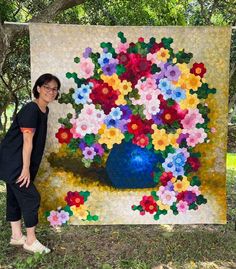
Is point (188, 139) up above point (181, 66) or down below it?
below

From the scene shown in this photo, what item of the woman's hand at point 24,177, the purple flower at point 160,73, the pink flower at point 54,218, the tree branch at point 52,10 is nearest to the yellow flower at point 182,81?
the purple flower at point 160,73

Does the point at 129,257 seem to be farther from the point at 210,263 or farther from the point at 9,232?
the point at 9,232

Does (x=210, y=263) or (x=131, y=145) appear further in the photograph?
(x=131, y=145)

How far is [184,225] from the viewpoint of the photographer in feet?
13.9

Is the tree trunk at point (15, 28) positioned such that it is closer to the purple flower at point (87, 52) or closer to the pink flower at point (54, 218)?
the purple flower at point (87, 52)

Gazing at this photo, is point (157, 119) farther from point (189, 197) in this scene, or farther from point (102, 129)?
point (189, 197)

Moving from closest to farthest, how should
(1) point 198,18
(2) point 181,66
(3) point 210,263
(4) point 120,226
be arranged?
(3) point 210,263 < (2) point 181,66 < (4) point 120,226 < (1) point 198,18

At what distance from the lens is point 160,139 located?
397cm

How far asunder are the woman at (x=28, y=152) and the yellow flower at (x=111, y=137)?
0.58m

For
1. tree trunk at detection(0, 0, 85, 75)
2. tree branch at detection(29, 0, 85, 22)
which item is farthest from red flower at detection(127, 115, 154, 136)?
tree branch at detection(29, 0, 85, 22)

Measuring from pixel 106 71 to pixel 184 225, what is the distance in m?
1.69

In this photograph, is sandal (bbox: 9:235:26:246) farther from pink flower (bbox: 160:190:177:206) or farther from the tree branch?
the tree branch

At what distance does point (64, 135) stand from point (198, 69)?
136 cm

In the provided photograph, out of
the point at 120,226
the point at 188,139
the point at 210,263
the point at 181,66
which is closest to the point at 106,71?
the point at 181,66
